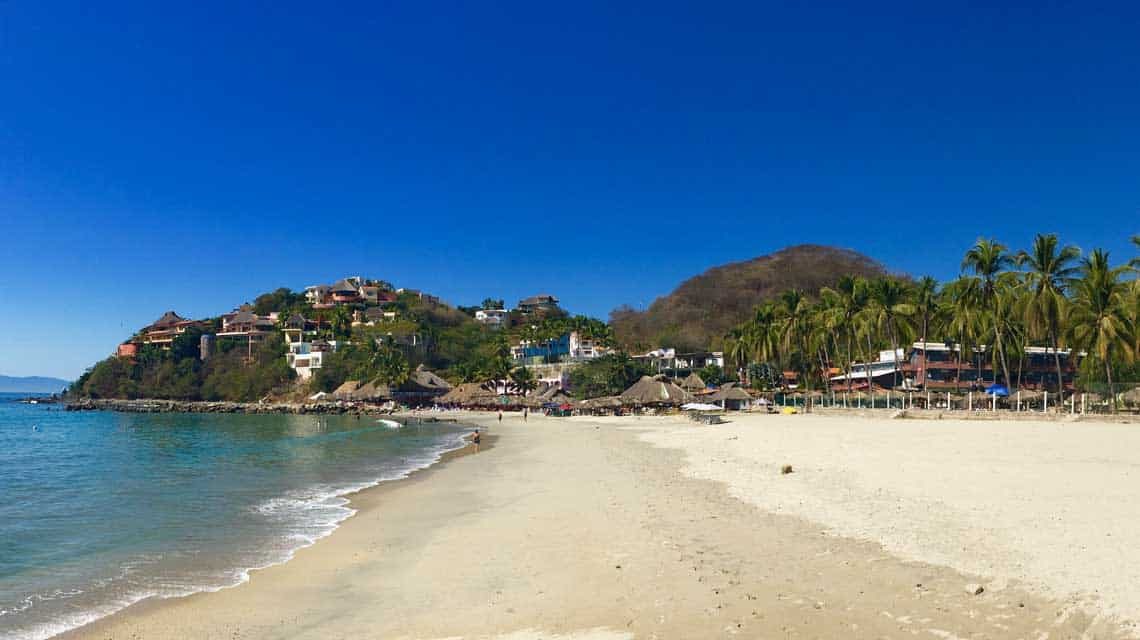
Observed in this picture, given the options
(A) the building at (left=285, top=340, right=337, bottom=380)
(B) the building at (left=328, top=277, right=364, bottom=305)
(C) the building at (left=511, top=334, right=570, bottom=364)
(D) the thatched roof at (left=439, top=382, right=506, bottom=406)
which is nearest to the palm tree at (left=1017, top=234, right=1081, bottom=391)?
(D) the thatched roof at (left=439, top=382, right=506, bottom=406)

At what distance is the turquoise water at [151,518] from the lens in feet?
33.4

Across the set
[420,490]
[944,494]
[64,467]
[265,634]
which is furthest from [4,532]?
[944,494]

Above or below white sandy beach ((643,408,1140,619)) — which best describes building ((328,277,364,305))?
above

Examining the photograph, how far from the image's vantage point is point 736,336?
77.7 metres

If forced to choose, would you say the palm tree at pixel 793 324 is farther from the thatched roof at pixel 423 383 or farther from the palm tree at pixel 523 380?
the thatched roof at pixel 423 383

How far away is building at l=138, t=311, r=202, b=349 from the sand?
130m

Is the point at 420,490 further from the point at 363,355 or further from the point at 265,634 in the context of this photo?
the point at 363,355

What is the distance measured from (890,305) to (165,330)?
418 ft

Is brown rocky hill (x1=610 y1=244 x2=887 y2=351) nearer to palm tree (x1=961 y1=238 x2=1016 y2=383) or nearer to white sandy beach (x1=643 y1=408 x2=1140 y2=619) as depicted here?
palm tree (x1=961 y1=238 x2=1016 y2=383)

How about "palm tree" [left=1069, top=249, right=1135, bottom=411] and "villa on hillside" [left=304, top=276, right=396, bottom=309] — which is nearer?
"palm tree" [left=1069, top=249, right=1135, bottom=411]

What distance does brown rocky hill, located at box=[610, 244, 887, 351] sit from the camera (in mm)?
119500

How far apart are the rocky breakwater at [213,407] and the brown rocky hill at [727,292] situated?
148ft

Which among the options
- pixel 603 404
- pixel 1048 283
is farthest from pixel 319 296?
pixel 1048 283

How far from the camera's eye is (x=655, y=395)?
2315 inches
